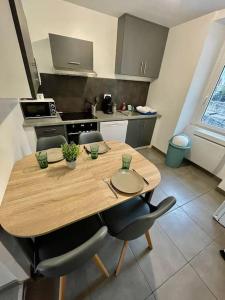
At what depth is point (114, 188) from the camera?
1.04 meters

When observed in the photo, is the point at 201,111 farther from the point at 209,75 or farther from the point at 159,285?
the point at 159,285

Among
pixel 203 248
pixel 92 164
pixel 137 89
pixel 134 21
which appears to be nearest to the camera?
pixel 92 164

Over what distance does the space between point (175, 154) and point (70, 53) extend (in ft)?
7.68

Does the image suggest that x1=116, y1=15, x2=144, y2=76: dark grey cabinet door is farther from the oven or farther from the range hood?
the oven

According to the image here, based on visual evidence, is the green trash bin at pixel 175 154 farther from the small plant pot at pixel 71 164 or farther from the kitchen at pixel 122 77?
the small plant pot at pixel 71 164

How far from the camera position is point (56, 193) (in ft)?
3.14

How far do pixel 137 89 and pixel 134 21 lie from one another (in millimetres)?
1112

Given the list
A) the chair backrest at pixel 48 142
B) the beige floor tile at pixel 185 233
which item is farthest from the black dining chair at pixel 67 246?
the chair backrest at pixel 48 142

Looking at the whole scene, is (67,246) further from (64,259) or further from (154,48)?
(154,48)

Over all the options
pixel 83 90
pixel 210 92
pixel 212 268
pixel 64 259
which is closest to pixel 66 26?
pixel 83 90

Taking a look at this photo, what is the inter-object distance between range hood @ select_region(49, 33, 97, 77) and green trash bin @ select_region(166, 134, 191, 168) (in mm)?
1875

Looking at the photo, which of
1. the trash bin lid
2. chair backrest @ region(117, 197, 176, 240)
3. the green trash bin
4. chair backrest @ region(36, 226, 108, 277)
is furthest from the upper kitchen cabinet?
chair backrest @ region(36, 226, 108, 277)

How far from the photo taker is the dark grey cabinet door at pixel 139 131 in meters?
2.75

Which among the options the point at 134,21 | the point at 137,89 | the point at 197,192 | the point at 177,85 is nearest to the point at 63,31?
the point at 134,21
